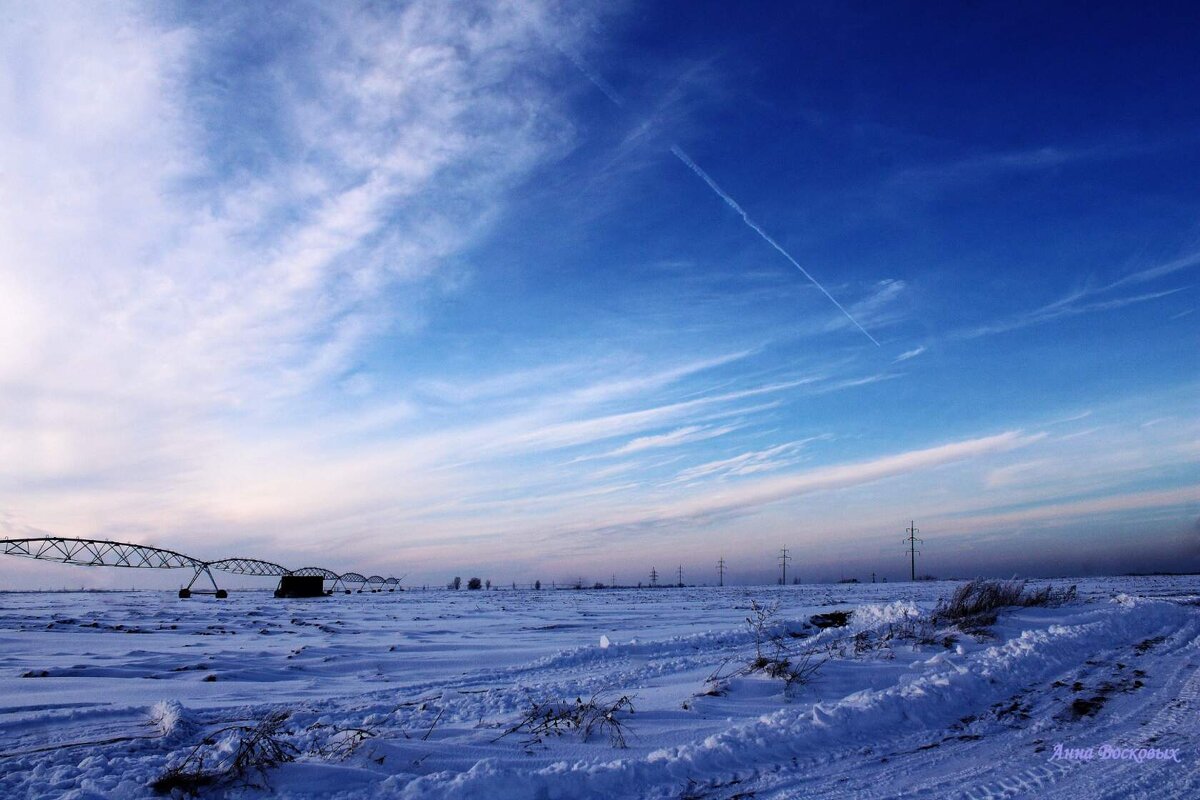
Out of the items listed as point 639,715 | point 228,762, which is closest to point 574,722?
point 639,715

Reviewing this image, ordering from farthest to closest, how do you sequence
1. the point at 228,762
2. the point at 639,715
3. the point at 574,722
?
the point at 639,715 < the point at 574,722 < the point at 228,762

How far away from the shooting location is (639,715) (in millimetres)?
7246

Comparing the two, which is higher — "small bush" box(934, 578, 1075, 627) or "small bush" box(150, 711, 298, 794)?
"small bush" box(150, 711, 298, 794)

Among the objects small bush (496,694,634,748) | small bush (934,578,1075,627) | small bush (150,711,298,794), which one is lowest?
small bush (934,578,1075,627)

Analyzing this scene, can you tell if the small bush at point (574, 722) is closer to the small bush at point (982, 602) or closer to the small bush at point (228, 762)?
the small bush at point (228, 762)

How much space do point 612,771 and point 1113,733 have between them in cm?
488

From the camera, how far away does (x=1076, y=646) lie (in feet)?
35.9

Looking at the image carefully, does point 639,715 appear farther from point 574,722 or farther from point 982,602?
point 982,602

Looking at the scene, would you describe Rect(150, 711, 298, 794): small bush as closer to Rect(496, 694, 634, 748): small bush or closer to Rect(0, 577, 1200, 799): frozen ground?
Rect(0, 577, 1200, 799): frozen ground

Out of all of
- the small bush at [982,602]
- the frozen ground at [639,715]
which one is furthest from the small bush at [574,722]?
the small bush at [982,602]

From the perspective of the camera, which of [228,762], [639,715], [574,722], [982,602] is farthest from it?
[982,602]

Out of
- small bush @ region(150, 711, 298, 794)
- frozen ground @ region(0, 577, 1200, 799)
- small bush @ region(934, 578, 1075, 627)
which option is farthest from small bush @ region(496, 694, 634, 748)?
small bush @ region(934, 578, 1075, 627)

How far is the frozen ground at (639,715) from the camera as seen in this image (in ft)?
16.3

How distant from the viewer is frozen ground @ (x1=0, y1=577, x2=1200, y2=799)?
4957 millimetres
